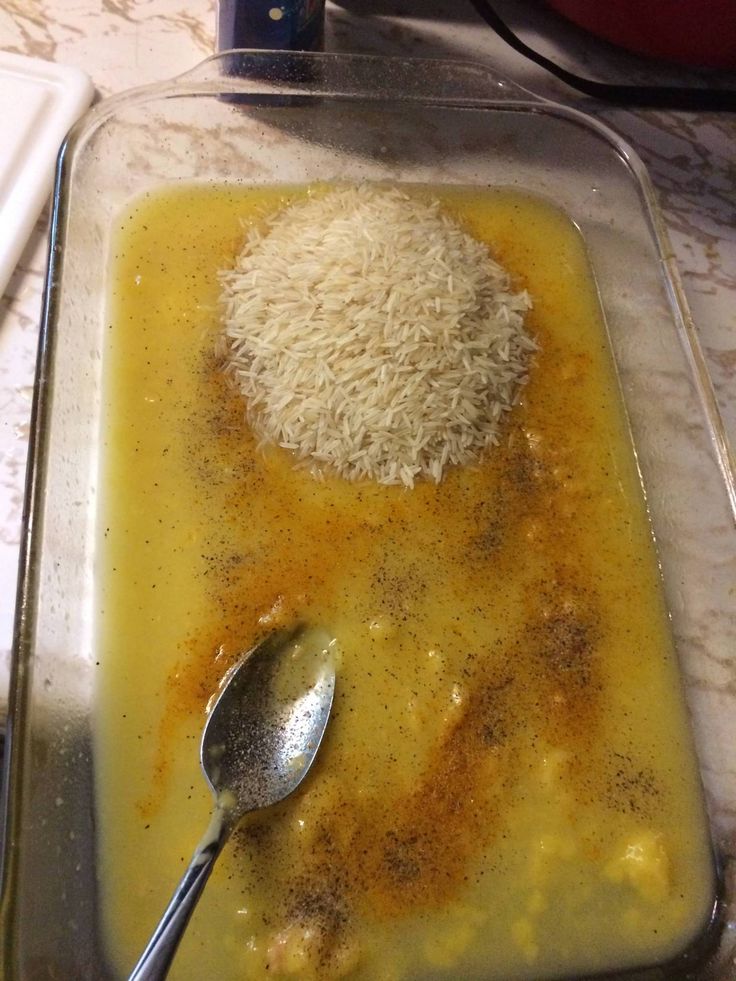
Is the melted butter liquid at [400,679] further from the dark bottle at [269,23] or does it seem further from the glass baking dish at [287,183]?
the dark bottle at [269,23]

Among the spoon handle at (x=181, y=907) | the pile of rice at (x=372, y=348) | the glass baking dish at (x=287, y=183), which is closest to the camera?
the spoon handle at (x=181, y=907)

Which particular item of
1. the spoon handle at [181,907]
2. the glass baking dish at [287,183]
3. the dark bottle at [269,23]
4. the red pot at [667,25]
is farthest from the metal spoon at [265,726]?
the red pot at [667,25]

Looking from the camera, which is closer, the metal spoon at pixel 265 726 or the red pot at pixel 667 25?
the metal spoon at pixel 265 726

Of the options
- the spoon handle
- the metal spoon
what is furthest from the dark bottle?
the spoon handle

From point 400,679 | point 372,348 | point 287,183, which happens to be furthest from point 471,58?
point 400,679

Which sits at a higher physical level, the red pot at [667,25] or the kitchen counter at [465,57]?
the red pot at [667,25]

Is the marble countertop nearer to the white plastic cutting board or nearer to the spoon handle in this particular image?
the white plastic cutting board

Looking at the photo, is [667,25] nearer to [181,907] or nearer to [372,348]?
[372,348]
